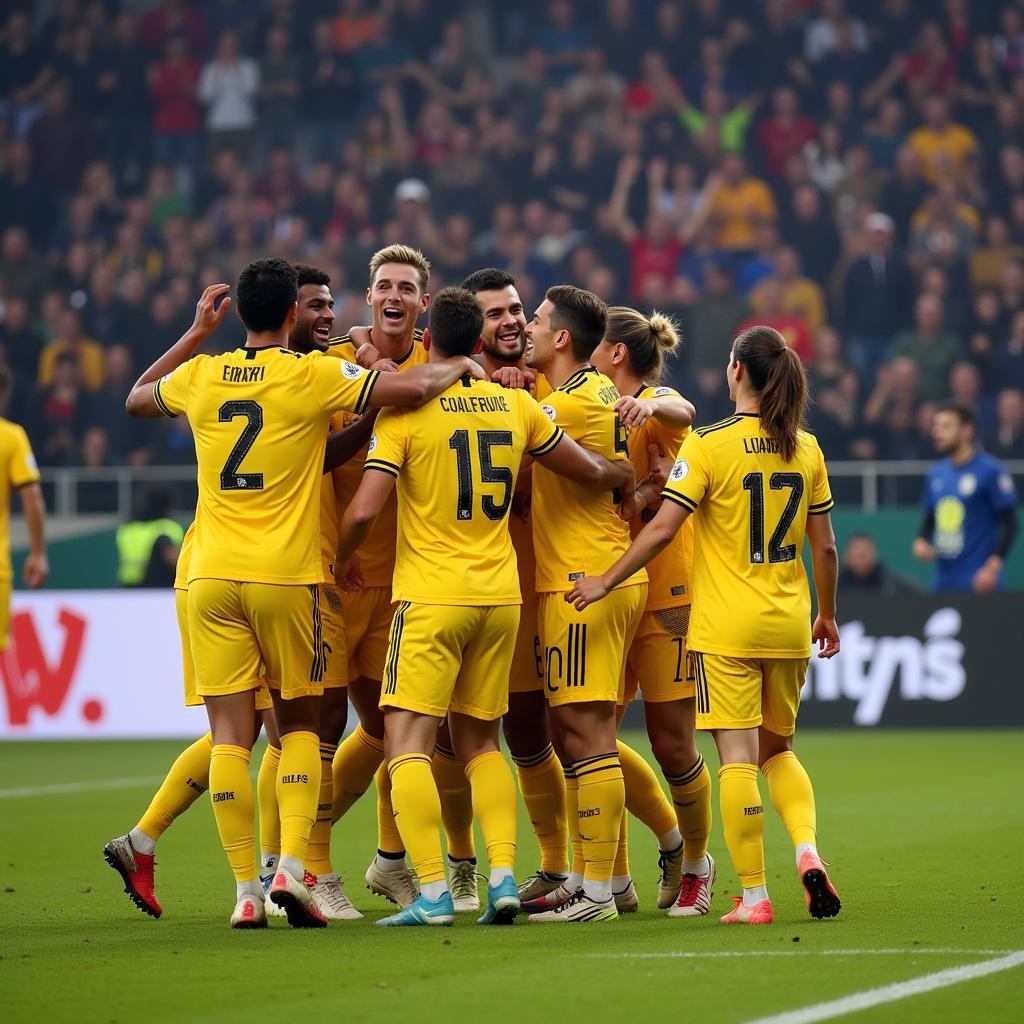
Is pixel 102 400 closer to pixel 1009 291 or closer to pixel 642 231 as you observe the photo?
pixel 642 231

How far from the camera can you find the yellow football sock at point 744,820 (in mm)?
6215

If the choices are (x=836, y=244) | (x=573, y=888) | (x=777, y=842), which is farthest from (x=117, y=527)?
(x=573, y=888)

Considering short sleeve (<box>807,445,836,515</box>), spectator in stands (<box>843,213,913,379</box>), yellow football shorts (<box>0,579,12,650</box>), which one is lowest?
yellow football shorts (<box>0,579,12,650</box>)

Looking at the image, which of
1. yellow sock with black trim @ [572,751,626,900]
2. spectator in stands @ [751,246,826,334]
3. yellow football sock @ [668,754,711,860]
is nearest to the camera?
yellow sock with black trim @ [572,751,626,900]

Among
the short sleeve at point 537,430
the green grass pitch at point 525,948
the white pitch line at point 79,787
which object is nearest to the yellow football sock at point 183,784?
the green grass pitch at point 525,948

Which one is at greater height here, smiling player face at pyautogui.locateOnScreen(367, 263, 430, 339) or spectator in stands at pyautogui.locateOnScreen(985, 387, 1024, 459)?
smiling player face at pyautogui.locateOnScreen(367, 263, 430, 339)

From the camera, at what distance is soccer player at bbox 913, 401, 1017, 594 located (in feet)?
47.1

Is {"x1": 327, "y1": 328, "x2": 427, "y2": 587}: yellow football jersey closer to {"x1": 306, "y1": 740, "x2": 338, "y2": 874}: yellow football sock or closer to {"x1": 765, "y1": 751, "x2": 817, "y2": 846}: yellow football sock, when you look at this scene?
{"x1": 306, "y1": 740, "x2": 338, "y2": 874}: yellow football sock

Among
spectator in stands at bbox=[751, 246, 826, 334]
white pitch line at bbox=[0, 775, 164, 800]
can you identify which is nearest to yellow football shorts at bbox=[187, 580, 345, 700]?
white pitch line at bbox=[0, 775, 164, 800]

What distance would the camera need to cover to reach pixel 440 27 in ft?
73.5

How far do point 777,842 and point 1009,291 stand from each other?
397 inches

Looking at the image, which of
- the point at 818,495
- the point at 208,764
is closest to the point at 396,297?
the point at 818,495

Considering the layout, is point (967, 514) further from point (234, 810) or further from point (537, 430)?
point (234, 810)

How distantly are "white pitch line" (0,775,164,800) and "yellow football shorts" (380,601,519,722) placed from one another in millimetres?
5738
